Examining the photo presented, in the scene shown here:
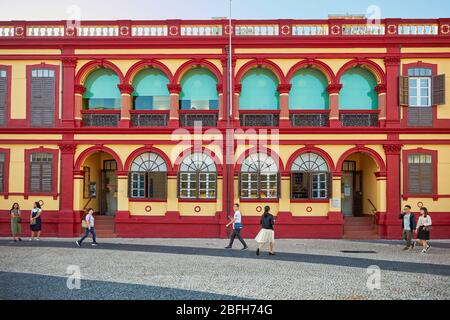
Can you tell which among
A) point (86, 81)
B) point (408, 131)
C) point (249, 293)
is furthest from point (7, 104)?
point (408, 131)

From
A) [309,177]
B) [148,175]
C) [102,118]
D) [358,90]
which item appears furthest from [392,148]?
[102,118]

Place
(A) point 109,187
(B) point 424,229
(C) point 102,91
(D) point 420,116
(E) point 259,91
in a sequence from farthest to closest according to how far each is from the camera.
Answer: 1. (A) point 109,187
2. (C) point 102,91
3. (E) point 259,91
4. (D) point 420,116
5. (B) point 424,229

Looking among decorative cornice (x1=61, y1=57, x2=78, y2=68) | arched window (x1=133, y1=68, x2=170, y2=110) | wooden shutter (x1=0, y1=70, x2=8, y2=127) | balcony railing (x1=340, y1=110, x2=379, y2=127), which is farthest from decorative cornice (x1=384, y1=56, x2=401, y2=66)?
wooden shutter (x1=0, y1=70, x2=8, y2=127)

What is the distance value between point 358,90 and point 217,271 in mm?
13100

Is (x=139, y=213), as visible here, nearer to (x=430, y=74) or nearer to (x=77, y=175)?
(x=77, y=175)

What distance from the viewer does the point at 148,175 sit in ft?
68.9

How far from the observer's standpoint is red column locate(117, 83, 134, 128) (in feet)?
68.7

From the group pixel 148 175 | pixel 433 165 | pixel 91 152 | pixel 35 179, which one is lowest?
pixel 35 179

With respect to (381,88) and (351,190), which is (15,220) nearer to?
(351,190)

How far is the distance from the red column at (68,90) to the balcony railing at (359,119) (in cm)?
1231

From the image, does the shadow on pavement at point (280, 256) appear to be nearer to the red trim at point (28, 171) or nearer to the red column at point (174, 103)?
the red trim at point (28, 171)

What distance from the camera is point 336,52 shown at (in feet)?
68.8

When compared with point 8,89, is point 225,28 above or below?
above

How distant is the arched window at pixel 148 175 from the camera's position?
20953mm
